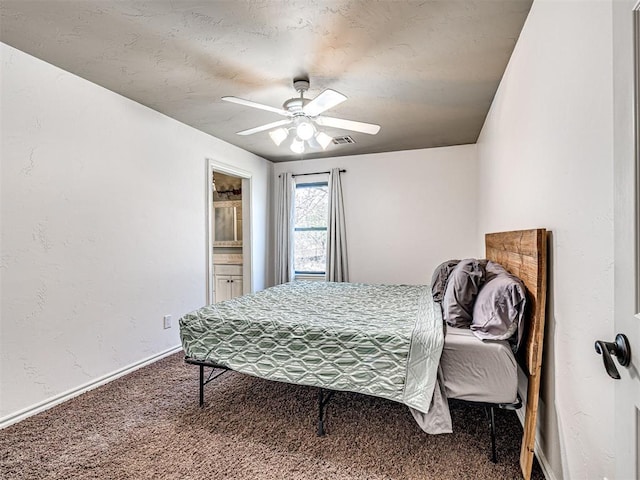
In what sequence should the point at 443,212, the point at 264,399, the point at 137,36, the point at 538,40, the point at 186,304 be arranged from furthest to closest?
1. the point at 443,212
2. the point at 186,304
3. the point at 264,399
4. the point at 137,36
5. the point at 538,40

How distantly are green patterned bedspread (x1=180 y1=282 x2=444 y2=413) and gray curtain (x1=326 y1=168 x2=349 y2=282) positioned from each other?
7.12 ft

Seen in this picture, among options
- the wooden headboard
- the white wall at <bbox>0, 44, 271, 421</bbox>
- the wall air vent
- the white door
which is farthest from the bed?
the wall air vent

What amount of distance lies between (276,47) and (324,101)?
18.0 inches

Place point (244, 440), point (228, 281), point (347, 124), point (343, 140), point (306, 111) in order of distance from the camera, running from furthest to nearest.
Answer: point (228, 281), point (343, 140), point (347, 124), point (306, 111), point (244, 440)

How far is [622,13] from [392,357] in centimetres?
158

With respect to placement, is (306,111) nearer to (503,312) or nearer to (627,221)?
(503,312)

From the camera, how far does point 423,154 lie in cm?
452

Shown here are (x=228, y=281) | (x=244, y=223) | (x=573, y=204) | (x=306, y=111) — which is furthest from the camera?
(x=228, y=281)

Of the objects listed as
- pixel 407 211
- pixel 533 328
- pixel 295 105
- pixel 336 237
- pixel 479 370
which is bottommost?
pixel 479 370

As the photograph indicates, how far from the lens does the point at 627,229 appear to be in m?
0.75

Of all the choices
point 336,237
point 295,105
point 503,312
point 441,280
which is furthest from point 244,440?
point 336,237

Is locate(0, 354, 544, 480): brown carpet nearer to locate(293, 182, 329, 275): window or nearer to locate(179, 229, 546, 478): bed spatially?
locate(179, 229, 546, 478): bed

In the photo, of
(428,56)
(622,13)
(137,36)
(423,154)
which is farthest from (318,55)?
(423,154)

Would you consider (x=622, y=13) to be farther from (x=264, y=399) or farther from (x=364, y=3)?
(x=264, y=399)
